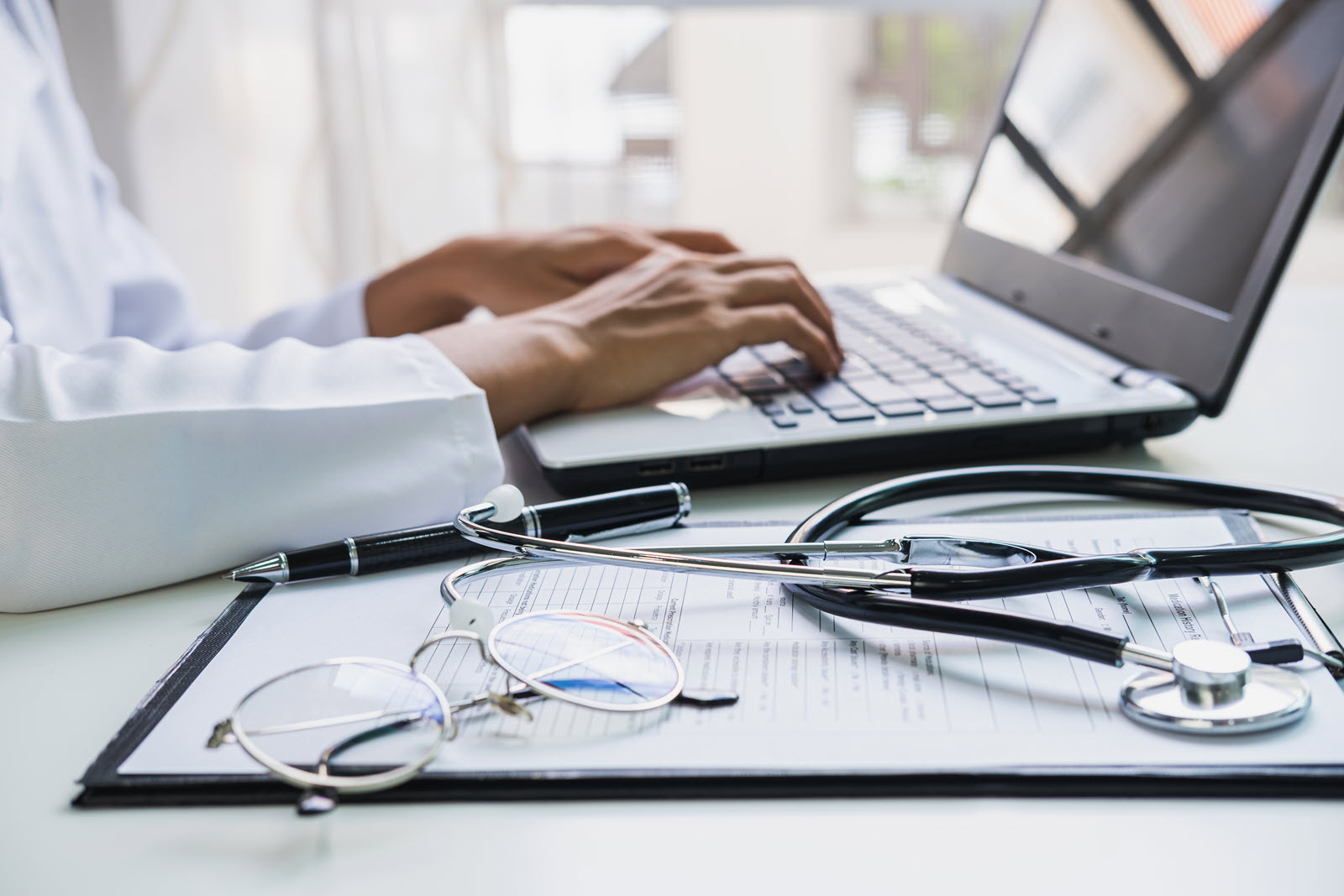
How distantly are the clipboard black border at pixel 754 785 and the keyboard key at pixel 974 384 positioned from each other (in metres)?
0.31

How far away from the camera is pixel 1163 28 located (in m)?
0.74

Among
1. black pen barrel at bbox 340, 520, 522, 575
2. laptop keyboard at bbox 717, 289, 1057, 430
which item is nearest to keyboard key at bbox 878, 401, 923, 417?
laptop keyboard at bbox 717, 289, 1057, 430

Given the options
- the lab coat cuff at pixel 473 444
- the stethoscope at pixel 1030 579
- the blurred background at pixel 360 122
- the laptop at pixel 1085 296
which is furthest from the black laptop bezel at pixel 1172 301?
the blurred background at pixel 360 122

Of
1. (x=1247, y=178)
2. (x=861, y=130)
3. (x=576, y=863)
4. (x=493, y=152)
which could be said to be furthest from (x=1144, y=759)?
(x=861, y=130)

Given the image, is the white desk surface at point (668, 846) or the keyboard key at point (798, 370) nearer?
the white desk surface at point (668, 846)

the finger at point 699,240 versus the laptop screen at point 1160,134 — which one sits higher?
the laptop screen at point 1160,134

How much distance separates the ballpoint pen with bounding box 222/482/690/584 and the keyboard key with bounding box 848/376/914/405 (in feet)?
0.49

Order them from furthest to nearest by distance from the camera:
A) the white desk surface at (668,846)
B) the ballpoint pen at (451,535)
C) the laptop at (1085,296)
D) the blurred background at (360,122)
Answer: the blurred background at (360,122) < the laptop at (1085,296) < the ballpoint pen at (451,535) < the white desk surface at (668,846)

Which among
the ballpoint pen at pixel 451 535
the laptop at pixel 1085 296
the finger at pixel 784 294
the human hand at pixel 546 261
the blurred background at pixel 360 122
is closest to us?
the ballpoint pen at pixel 451 535

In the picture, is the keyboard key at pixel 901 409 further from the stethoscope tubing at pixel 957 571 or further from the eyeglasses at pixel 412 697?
the eyeglasses at pixel 412 697

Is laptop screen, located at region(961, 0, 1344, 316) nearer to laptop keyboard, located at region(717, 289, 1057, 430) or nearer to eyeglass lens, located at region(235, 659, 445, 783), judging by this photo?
laptop keyboard, located at region(717, 289, 1057, 430)

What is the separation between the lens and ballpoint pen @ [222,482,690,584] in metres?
0.43

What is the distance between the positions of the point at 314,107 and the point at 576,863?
155cm

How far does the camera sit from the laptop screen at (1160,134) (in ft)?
1.94
